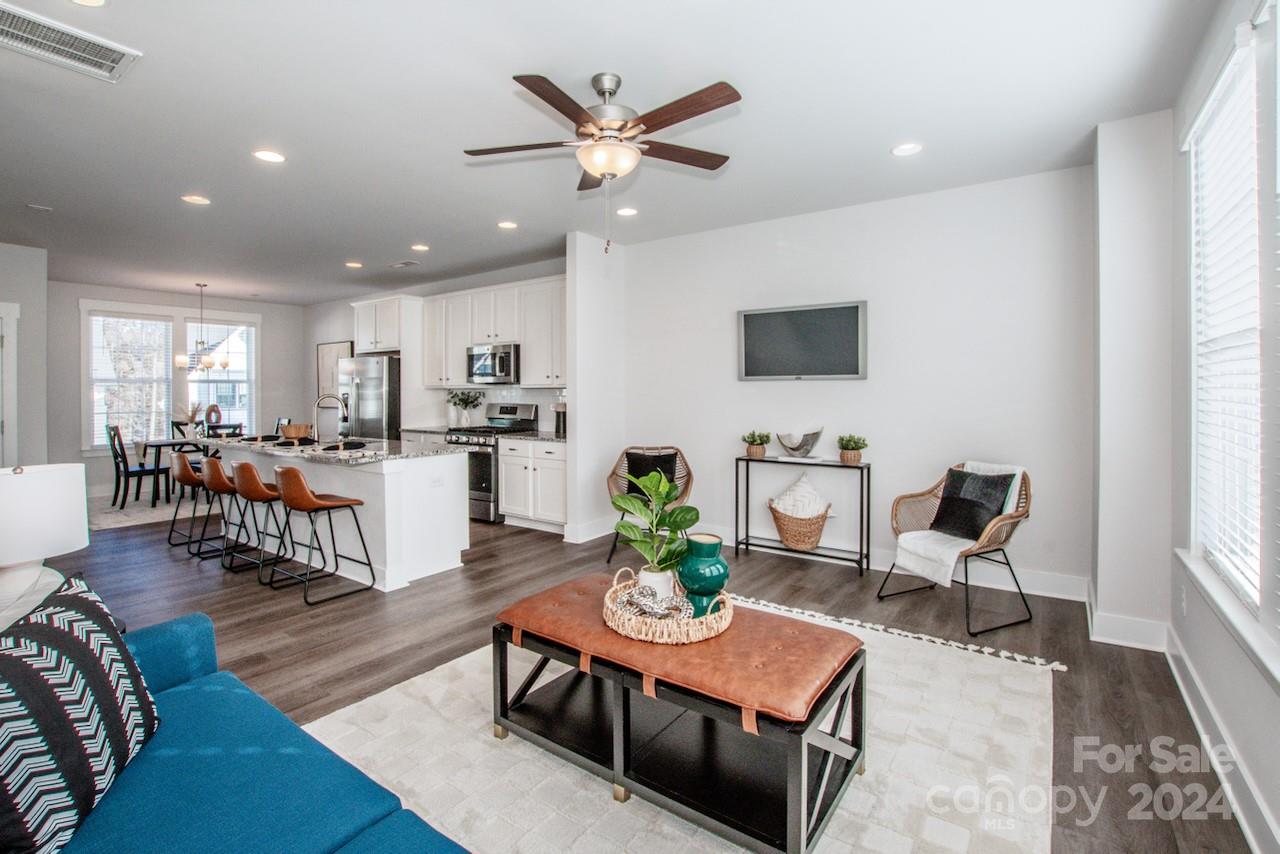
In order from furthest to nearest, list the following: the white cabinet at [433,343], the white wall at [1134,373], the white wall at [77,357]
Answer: the white wall at [77,357] < the white cabinet at [433,343] < the white wall at [1134,373]

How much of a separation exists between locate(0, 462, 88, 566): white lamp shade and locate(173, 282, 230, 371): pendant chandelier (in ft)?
22.5

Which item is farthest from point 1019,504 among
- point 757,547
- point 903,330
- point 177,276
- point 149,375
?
point 149,375

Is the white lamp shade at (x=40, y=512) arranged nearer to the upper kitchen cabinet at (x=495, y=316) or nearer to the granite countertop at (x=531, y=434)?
the granite countertop at (x=531, y=434)

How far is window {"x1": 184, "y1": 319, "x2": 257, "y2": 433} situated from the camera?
28.0ft

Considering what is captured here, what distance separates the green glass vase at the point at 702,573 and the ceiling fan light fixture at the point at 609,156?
4.85ft

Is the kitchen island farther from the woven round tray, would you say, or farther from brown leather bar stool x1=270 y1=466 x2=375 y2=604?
the woven round tray

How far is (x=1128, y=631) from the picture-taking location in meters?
3.10

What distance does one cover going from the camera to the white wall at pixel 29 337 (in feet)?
18.1

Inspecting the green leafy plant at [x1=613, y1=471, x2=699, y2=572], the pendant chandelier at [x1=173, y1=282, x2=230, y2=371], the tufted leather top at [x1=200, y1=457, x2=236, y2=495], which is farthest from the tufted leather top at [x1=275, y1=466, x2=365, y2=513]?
the pendant chandelier at [x1=173, y1=282, x2=230, y2=371]

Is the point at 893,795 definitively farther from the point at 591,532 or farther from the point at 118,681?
the point at 591,532

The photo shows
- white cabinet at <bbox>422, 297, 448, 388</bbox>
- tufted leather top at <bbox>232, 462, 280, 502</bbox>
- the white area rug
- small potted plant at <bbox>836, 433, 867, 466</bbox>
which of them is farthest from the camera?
white cabinet at <bbox>422, 297, 448, 388</bbox>

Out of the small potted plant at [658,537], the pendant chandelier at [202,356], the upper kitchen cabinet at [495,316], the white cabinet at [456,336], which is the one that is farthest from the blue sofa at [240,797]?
the pendant chandelier at [202,356]

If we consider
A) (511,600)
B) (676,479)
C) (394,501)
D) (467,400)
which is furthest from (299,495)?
(467,400)

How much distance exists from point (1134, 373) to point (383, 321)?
7180 mm
